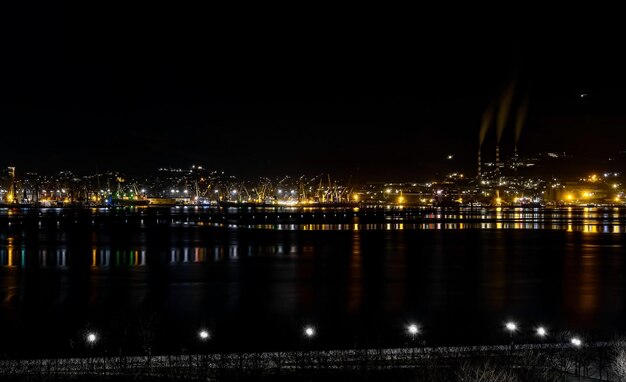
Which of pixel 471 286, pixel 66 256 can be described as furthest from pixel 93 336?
pixel 66 256

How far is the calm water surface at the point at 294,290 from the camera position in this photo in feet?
39.9

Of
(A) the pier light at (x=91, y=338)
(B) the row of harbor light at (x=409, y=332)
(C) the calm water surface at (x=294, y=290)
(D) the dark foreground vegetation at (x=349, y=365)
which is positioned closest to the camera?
(D) the dark foreground vegetation at (x=349, y=365)

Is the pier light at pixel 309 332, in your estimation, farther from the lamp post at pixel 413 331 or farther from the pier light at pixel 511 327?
the pier light at pixel 511 327

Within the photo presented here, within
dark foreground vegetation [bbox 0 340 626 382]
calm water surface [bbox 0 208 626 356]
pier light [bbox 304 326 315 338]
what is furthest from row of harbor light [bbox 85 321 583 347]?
dark foreground vegetation [bbox 0 340 626 382]

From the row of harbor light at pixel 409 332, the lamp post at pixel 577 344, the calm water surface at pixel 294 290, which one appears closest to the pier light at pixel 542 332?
the row of harbor light at pixel 409 332

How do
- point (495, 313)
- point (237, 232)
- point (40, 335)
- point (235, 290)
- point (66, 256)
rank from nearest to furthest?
point (40, 335) → point (495, 313) → point (235, 290) → point (66, 256) → point (237, 232)

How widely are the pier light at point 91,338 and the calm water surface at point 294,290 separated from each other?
144 millimetres

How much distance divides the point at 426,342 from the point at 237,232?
25415mm

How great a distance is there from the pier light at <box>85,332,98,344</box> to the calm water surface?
144mm

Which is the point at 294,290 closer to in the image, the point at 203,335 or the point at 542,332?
the point at 203,335

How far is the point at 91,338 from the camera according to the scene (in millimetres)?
11109

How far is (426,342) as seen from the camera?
11.3m

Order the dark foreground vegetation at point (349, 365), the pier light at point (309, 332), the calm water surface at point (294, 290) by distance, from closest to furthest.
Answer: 1. the dark foreground vegetation at point (349, 365)
2. the pier light at point (309, 332)
3. the calm water surface at point (294, 290)

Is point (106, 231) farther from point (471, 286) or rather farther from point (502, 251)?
point (471, 286)
